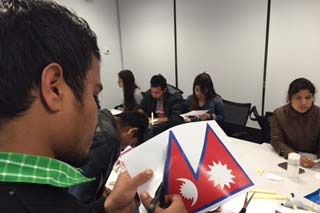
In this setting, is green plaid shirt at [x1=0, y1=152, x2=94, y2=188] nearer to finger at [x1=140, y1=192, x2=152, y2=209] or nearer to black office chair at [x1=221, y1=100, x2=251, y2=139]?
finger at [x1=140, y1=192, x2=152, y2=209]

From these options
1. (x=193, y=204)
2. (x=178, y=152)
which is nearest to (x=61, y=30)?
(x=178, y=152)

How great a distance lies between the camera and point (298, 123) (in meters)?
2.45

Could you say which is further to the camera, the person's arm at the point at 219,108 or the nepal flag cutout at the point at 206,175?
the person's arm at the point at 219,108

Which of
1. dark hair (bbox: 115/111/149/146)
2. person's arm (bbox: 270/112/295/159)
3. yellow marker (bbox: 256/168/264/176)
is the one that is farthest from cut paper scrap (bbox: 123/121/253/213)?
person's arm (bbox: 270/112/295/159)

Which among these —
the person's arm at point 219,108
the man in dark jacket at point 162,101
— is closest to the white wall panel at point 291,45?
the person's arm at point 219,108

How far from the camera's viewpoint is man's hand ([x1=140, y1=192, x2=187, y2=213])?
0.78 meters

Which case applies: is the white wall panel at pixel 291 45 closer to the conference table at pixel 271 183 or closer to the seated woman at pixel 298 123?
the seated woman at pixel 298 123

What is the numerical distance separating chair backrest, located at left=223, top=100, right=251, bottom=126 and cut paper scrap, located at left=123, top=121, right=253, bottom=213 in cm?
244

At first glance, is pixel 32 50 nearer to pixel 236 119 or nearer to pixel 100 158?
pixel 100 158

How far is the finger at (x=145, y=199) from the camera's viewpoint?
2.82 feet

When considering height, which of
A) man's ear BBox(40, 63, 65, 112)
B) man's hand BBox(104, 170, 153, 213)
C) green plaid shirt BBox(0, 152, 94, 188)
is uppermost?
man's ear BBox(40, 63, 65, 112)

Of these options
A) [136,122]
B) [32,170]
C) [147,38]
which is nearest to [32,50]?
[32,170]

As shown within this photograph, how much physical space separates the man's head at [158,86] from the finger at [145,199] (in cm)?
276

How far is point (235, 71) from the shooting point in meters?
4.14
